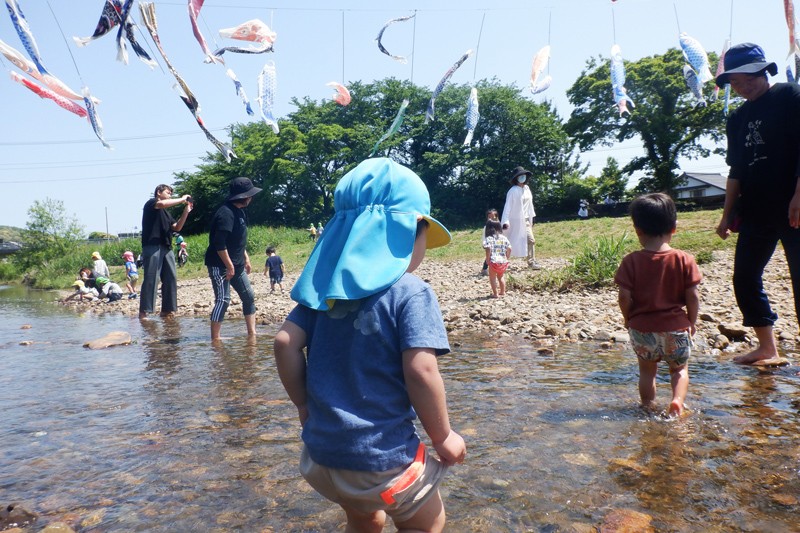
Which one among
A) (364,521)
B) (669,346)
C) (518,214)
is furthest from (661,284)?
(518,214)

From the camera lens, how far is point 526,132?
40.9 m

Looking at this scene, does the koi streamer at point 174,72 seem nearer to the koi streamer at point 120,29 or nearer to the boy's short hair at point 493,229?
the koi streamer at point 120,29

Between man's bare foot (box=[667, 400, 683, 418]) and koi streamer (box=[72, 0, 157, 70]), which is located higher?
koi streamer (box=[72, 0, 157, 70])

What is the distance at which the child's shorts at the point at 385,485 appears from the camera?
1570 millimetres

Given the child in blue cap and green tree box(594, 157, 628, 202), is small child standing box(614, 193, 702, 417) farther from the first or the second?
green tree box(594, 157, 628, 202)

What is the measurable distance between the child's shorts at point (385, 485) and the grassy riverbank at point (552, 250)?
23.1 ft

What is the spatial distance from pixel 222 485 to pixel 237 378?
7.33ft

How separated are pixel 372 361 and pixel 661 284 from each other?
218 cm

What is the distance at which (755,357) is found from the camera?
4.09 metres

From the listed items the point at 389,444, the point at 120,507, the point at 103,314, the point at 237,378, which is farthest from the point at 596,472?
the point at 103,314

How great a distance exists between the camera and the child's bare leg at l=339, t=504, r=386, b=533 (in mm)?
1720

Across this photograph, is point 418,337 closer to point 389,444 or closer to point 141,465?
Result: point 389,444

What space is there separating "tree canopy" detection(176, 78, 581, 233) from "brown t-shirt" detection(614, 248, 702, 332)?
36.5 meters

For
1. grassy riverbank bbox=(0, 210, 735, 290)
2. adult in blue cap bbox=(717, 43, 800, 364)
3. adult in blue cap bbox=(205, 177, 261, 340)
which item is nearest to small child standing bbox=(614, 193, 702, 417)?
adult in blue cap bbox=(717, 43, 800, 364)
